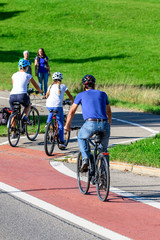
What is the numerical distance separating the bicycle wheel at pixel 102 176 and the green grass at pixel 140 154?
2.22m

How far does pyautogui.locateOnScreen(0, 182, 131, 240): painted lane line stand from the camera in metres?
5.93

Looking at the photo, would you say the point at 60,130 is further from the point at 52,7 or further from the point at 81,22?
the point at 52,7

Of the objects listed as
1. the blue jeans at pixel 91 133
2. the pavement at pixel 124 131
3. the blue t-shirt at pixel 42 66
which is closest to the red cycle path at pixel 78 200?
the blue jeans at pixel 91 133

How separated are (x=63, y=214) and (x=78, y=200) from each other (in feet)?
2.63

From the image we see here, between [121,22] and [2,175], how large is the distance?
175 ft

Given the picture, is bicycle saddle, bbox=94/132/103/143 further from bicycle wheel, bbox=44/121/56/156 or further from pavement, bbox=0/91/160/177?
bicycle wheel, bbox=44/121/56/156

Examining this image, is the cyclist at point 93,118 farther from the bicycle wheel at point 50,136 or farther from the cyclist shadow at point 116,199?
the bicycle wheel at point 50,136

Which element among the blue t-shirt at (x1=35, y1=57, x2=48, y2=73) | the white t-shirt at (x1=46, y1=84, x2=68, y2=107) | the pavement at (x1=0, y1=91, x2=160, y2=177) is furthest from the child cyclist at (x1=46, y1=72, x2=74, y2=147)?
the blue t-shirt at (x1=35, y1=57, x2=48, y2=73)

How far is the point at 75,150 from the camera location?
38.8 feet

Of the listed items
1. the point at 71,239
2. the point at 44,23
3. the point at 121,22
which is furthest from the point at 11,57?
the point at 71,239

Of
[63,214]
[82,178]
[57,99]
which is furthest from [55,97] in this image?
[63,214]

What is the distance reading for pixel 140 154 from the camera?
33.7 feet

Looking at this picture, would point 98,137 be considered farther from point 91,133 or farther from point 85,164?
point 85,164

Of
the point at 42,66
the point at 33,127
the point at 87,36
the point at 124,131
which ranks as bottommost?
the point at 124,131
